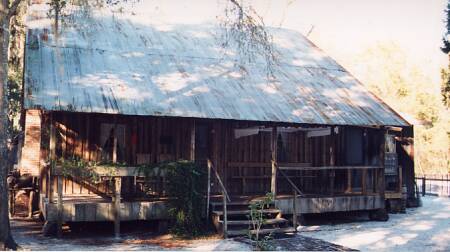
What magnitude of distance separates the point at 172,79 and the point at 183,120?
1.42 m

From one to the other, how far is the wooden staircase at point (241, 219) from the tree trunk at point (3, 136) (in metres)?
5.17

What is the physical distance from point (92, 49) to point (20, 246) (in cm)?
761

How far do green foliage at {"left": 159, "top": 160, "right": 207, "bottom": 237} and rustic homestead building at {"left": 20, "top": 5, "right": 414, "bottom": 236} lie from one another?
19.7 inches

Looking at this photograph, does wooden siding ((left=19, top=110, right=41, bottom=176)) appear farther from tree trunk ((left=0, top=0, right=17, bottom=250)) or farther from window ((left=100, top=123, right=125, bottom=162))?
tree trunk ((left=0, top=0, right=17, bottom=250))

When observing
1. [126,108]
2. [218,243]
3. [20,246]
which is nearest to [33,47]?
[126,108]

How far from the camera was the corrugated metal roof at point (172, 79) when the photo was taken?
545 inches

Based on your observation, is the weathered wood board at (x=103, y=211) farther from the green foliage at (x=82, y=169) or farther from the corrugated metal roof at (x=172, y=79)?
the corrugated metal roof at (x=172, y=79)

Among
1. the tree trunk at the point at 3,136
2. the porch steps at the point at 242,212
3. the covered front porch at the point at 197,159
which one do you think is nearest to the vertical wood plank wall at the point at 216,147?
the covered front porch at the point at 197,159

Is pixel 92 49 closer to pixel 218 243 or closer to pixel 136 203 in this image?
pixel 136 203

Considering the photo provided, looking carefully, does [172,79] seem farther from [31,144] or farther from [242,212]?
[31,144]

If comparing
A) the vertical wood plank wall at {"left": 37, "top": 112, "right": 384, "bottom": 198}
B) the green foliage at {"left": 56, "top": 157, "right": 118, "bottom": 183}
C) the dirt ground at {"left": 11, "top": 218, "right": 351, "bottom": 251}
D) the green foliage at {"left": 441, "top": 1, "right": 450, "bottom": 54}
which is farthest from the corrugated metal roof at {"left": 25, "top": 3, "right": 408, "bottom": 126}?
the dirt ground at {"left": 11, "top": 218, "right": 351, "bottom": 251}

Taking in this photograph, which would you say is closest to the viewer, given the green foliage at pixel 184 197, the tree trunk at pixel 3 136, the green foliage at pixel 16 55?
the tree trunk at pixel 3 136

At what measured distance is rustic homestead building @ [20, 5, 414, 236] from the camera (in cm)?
1362

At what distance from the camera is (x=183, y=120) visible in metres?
16.5
